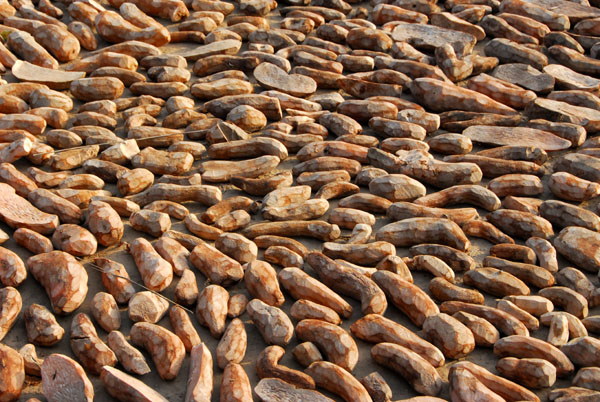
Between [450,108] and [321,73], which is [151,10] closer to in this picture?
[321,73]

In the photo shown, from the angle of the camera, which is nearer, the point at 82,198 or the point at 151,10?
the point at 82,198

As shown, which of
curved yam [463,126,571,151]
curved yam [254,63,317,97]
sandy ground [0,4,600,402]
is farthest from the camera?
curved yam [254,63,317,97]

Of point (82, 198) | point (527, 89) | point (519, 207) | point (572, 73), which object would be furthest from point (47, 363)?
point (572, 73)

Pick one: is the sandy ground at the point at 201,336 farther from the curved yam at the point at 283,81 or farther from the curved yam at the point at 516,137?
the curved yam at the point at 283,81

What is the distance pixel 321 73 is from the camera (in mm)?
3352

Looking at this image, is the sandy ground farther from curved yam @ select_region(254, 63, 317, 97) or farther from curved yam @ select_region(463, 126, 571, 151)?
curved yam @ select_region(254, 63, 317, 97)

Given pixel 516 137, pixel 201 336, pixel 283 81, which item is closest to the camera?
pixel 201 336

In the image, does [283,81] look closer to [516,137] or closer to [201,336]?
[516,137]

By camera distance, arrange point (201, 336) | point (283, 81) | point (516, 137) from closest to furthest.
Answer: point (201, 336) < point (516, 137) < point (283, 81)

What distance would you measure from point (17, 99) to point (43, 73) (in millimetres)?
278

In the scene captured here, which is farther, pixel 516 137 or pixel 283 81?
pixel 283 81

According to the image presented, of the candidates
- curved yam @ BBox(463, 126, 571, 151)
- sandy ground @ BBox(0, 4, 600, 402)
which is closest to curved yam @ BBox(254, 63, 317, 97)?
curved yam @ BBox(463, 126, 571, 151)

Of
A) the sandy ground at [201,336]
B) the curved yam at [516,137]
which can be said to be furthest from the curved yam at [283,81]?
the sandy ground at [201,336]

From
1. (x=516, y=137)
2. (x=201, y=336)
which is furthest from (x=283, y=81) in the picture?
(x=201, y=336)
